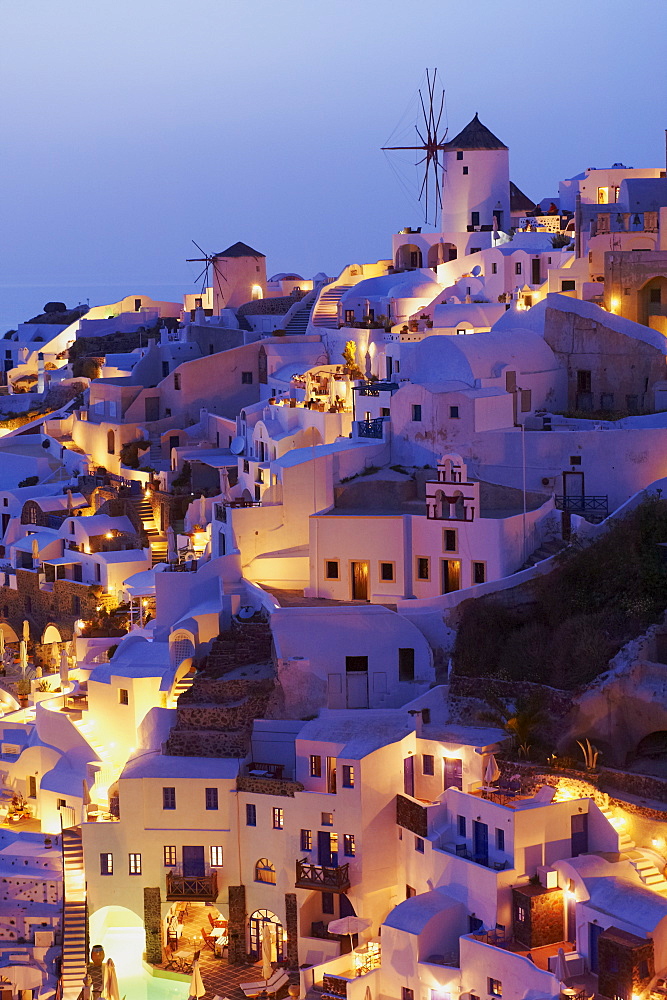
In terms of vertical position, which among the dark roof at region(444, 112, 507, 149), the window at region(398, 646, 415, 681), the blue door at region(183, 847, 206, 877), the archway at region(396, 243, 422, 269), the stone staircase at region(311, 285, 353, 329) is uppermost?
the dark roof at region(444, 112, 507, 149)

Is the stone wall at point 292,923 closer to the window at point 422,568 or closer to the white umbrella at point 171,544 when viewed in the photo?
the window at point 422,568

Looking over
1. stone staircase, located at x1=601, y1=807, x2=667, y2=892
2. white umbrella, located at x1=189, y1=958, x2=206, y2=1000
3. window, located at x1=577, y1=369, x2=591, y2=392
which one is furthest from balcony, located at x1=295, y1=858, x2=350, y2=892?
window, located at x1=577, y1=369, x2=591, y2=392

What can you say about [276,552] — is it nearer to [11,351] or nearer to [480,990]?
[480,990]

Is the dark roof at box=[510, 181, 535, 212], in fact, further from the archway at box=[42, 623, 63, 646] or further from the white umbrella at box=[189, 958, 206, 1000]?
the white umbrella at box=[189, 958, 206, 1000]

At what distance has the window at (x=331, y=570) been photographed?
121ft

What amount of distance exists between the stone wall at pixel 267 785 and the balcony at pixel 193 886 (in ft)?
5.78

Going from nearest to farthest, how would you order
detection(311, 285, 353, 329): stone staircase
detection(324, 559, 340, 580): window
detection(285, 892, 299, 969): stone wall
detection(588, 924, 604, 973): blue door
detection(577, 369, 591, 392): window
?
detection(588, 924, 604, 973): blue door < detection(285, 892, 299, 969): stone wall < detection(324, 559, 340, 580): window < detection(577, 369, 591, 392): window < detection(311, 285, 353, 329): stone staircase

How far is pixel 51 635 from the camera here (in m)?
46.5

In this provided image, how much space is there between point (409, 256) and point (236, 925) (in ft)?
96.4

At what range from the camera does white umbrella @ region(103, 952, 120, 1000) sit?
106 feet

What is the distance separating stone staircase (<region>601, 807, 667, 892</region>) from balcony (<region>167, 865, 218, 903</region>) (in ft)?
25.1

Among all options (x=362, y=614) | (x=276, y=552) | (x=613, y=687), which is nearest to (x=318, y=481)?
(x=276, y=552)

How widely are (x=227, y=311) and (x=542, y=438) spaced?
24.1m

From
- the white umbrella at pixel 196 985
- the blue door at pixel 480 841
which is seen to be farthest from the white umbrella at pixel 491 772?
the white umbrella at pixel 196 985
